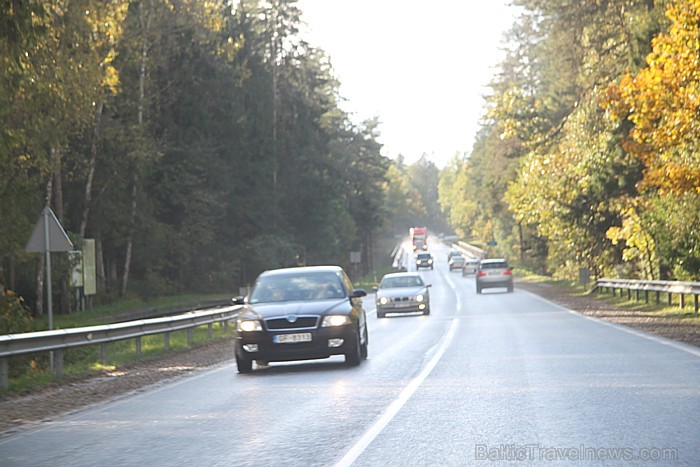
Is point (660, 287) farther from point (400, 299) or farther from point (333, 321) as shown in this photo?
point (333, 321)

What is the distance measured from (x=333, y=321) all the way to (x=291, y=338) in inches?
28.1

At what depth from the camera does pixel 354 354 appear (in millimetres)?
17562

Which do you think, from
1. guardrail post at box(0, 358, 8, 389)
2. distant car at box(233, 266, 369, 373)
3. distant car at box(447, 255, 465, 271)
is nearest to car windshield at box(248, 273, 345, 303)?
distant car at box(233, 266, 369, 373)

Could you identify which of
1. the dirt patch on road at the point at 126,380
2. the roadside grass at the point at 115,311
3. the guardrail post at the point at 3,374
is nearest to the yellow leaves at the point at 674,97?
the dirt patch on road at the point at 126,380

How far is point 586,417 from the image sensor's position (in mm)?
10656

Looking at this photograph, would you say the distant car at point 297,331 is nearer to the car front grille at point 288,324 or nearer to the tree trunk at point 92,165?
the car front grille at point 288,324

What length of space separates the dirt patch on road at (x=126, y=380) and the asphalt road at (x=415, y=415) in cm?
52

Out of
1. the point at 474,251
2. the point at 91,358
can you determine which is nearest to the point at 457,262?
the point at 474,251

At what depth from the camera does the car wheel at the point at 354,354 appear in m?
17.5

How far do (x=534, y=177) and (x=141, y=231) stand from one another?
19.3 metres

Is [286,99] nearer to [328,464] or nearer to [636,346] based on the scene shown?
[636,346]

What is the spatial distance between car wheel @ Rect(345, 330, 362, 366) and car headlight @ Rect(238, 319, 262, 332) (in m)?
1.46

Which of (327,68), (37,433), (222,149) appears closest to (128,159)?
(222,149)

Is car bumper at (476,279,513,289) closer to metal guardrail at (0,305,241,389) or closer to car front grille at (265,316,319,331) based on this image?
metal guardrail at (0,305,241,389)
